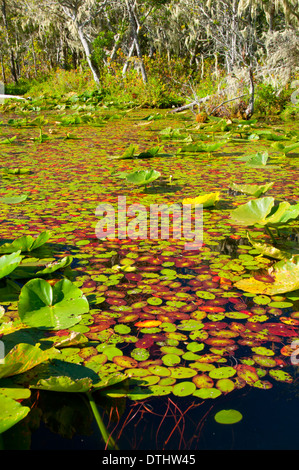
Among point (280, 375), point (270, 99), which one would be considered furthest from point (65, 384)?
point (270, 99)

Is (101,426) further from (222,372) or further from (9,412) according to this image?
(222,372)

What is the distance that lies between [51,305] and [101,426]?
425 mm

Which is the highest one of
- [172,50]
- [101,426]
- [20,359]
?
[172,50]

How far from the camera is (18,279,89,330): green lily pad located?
3.47 ft

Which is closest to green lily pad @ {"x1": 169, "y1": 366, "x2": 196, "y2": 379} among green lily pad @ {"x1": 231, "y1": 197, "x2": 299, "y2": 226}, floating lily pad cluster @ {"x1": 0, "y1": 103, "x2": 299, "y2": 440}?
floating lily pad cluster @ {"x1": 0, "y1": 103, "x2": 299, "y2": 440}

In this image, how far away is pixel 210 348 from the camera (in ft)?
3.27

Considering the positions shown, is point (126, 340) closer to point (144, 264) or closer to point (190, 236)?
point (144, 264)

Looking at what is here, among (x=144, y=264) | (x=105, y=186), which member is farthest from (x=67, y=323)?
(x=105, y=186)

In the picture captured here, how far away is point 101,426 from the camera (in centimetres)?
78

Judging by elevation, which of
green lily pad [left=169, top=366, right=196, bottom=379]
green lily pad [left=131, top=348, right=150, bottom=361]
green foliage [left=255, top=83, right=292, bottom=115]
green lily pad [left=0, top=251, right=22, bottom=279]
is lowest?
green lily pad [left=131, top=348, right=150, bottom=361]

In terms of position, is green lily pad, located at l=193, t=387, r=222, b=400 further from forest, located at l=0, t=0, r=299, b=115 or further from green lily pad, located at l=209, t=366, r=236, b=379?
forest, located at l=0, t=0, r=299, b=115

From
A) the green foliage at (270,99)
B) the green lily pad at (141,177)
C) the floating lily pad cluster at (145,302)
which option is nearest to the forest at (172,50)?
the green foliage at (270,99)

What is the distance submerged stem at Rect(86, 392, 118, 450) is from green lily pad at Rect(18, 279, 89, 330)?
0.82 feet

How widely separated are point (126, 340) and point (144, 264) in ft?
1.62
